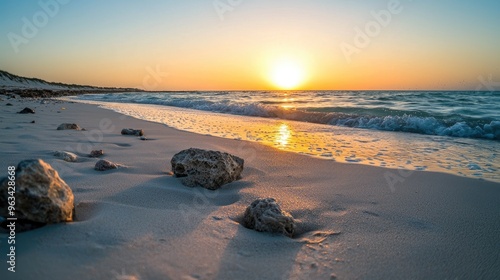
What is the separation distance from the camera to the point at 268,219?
2.05 meters

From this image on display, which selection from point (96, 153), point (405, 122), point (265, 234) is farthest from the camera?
point (405, 122)

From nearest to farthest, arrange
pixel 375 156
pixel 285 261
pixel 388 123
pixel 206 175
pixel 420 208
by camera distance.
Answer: pixel 285 261 < pixel 420 208 < pixel 206 175 < pixel 375 156 < pixel 388 123

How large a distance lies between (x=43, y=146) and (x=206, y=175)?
2631 mm

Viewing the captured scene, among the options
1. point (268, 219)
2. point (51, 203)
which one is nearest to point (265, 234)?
point (268, 219)

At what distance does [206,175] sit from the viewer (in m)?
2.87

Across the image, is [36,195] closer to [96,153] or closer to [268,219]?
[268,219]

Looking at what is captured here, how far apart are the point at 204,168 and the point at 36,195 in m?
1.39

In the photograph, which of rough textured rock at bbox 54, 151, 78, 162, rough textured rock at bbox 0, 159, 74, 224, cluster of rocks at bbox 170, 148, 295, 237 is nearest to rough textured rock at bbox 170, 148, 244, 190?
cluster of rocks at bbox 170, 148, 295, 237

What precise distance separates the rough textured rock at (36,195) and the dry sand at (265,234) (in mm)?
87

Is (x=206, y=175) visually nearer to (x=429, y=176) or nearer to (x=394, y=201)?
(x=394, y=201)

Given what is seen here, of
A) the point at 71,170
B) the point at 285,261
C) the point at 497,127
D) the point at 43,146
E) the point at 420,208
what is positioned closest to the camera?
the point at 285,261

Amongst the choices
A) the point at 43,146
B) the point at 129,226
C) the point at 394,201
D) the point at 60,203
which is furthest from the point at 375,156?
the point at 43,146

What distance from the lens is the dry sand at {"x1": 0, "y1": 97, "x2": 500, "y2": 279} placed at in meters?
1.59

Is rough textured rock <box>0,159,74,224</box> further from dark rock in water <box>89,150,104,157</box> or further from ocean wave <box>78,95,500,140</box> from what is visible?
ocean wave <box>78,95,500,140</box>
